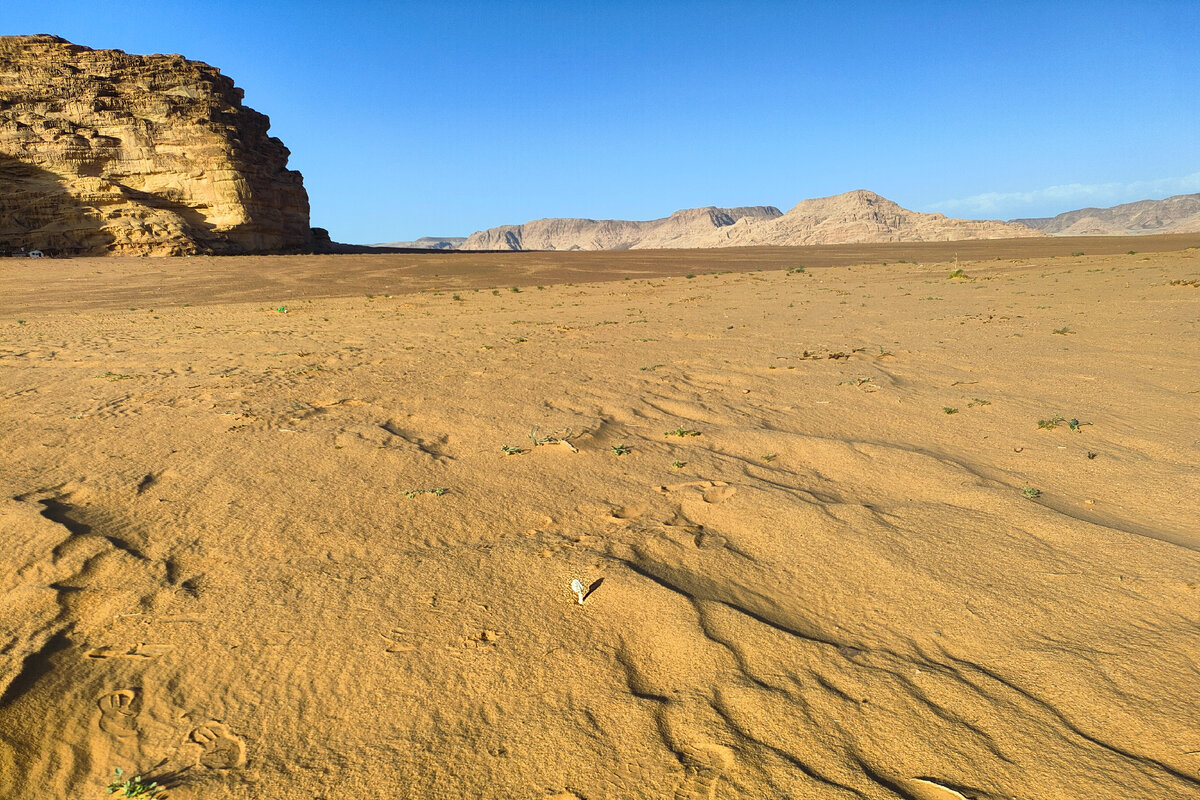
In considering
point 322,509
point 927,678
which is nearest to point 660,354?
point 322,509

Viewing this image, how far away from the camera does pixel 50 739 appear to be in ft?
6.36

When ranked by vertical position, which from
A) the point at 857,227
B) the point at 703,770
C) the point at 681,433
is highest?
the point at 857,227

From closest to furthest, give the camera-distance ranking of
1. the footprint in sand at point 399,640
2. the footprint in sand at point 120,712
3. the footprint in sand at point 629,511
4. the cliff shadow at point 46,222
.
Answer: the footprint in sand at point 120,712, the footprint in sand at point 399,640, the footprint in sand at point 629,511, the cliff shadow at point 46,222

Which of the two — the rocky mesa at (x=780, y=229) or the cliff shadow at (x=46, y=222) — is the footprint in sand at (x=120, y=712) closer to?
the cliff shadow at (x=46, y=222)

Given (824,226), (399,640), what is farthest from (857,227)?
(399,640)

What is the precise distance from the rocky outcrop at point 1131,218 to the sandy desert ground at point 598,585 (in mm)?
156218

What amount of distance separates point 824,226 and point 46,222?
3594 inches

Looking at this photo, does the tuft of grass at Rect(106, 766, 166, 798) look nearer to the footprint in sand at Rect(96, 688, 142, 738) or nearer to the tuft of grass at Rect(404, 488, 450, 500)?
the footprint in sand at Rect(96, 688, 142, 738)

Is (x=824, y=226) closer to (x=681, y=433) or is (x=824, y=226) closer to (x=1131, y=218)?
(x=1131, y=218)

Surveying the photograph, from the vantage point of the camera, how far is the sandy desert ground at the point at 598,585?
189cm

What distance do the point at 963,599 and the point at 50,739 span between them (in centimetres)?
314

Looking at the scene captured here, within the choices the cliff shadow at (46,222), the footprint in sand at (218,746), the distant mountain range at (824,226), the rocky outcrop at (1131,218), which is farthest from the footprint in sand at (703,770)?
the rocky outcrop at (1131,218)

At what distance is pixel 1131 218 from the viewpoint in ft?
464

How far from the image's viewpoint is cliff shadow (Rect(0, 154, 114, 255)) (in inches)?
1124
